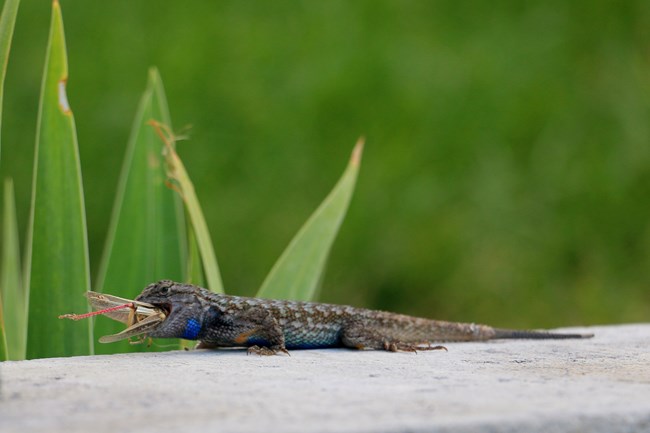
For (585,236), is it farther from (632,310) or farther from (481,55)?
(481,55)

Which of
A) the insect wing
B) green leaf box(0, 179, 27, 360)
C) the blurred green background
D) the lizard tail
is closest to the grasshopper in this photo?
the insect wing

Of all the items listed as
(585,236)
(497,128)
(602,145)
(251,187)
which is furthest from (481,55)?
(251,187)

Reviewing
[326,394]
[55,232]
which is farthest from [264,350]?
[326,394]

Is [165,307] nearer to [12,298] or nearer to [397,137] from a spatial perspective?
[12,298]

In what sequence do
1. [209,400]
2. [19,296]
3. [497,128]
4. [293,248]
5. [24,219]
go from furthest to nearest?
[497,128] → [24,219] → [19,296] → [293,248] → [209,400]

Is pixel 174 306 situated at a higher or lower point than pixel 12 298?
lower

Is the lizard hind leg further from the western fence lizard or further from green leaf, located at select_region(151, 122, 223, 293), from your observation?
green leaf, located at select_region(151, 122, 223, 293)
